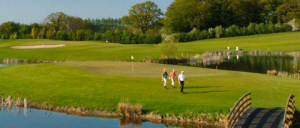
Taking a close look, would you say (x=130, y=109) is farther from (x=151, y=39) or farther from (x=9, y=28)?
(x=9, y=28)

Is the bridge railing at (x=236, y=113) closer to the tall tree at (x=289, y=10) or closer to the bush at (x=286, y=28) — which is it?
the bush at (x=286, y=28)

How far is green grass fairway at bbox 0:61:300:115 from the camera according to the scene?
29297mm

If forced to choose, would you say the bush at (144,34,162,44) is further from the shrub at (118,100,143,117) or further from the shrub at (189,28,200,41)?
the shrub at (118,100,143,117)

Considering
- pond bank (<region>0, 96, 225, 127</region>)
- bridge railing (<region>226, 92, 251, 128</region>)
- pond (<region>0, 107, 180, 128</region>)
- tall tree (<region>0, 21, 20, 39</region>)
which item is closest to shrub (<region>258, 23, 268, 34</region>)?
tall tree (<region>0, 21, 20, 39</region>)

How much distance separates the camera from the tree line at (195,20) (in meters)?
134

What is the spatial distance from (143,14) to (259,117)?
134m

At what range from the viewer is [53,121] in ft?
93.8

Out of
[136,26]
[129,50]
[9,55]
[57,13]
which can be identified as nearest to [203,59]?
[129,50]

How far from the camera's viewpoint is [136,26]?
157500 millimetres

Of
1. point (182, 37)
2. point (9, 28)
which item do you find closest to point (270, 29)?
point (182, 37)

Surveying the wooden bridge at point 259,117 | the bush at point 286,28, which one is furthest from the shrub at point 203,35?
the wooden bridge at point 259,117

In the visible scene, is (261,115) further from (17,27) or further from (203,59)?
(17,27)

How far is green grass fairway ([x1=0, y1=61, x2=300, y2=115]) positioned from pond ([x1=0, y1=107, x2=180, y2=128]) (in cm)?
173

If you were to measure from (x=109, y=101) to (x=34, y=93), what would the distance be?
8579 millimetres
